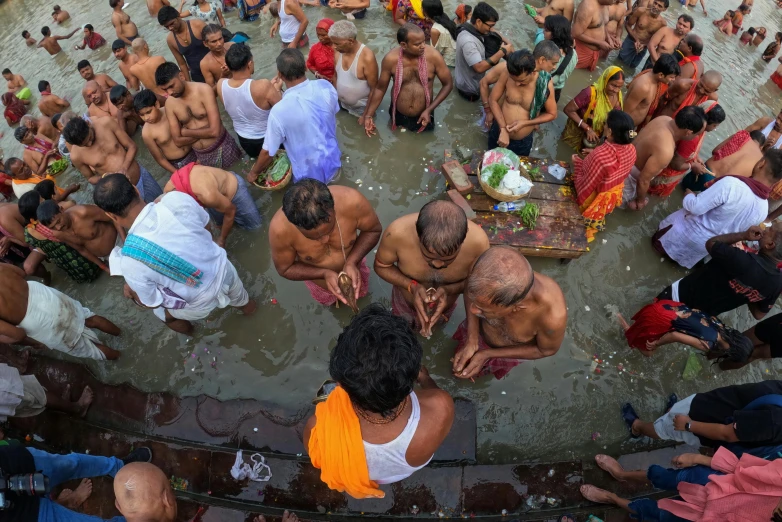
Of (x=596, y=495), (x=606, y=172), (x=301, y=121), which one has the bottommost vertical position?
(x=596, y=495)

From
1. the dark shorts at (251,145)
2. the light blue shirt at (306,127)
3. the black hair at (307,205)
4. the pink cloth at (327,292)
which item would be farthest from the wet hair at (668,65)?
the dark shorts at (251,145)

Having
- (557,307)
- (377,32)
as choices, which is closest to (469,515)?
(557,307)

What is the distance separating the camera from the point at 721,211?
13.8 ft

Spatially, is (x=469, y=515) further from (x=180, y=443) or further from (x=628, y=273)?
(x=628, y=273)

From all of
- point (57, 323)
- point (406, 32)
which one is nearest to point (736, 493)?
point (406, 32)

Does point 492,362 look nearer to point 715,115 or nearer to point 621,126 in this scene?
point 621,126

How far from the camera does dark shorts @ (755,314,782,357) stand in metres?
3.58

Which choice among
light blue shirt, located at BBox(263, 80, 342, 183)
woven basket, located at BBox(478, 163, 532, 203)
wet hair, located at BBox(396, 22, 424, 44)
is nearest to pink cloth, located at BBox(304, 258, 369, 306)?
light blue shirt, located at BBox(263, 80, 342, 183)

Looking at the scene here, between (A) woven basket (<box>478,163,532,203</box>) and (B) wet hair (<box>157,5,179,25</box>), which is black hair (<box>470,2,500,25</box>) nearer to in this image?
(A) woven basket (<box>478,163,532,203</box>)

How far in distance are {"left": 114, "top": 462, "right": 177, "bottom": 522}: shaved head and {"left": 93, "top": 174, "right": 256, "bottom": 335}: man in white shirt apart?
1.40 m

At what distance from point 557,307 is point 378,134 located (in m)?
4.33

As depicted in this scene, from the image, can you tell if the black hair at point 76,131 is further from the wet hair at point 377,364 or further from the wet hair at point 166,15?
the wet hair at point 377,364

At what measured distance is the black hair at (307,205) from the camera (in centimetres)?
293

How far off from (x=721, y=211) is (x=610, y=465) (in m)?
2.91
